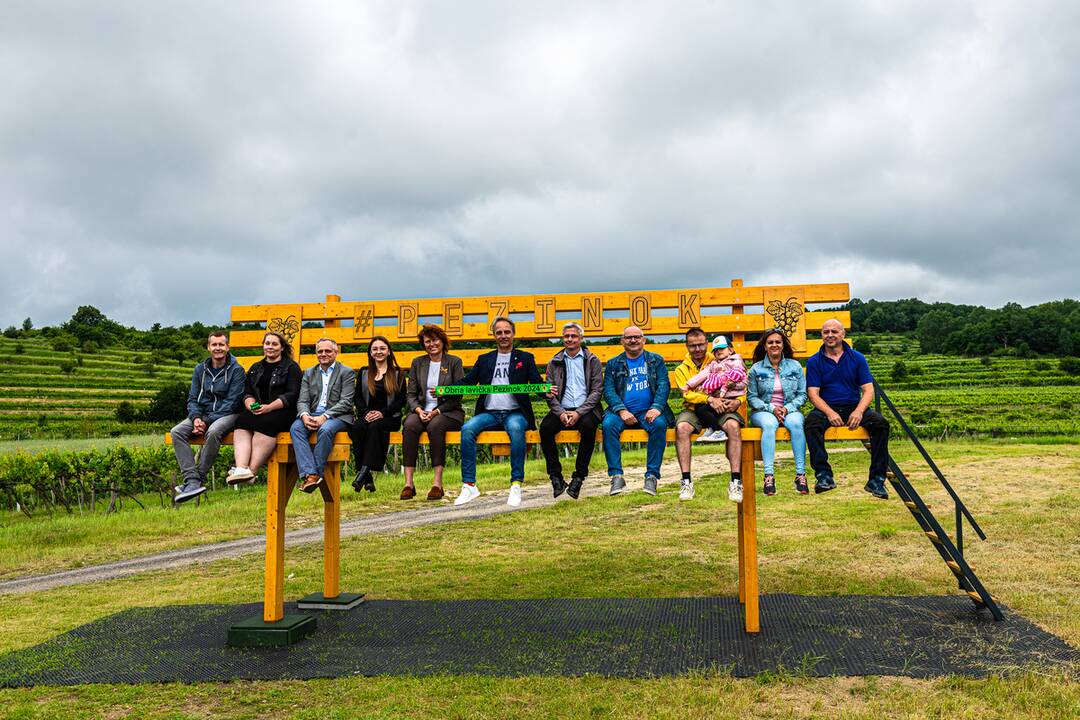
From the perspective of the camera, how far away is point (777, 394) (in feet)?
24.7

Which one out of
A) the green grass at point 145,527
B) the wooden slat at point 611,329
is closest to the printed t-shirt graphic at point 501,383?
the wooden slat at point 611,329

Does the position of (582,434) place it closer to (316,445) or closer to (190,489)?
(316,445)

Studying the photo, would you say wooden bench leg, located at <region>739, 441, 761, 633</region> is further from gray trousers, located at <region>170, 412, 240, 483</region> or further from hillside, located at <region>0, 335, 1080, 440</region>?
hillside, located at <region>0, 335, 1080, 440</region>

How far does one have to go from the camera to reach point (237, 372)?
25.3 ft

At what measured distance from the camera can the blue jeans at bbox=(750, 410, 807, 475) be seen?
7.11 m

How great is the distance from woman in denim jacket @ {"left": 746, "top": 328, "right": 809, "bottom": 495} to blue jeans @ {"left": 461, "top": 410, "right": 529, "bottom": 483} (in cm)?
236

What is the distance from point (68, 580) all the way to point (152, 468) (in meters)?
14.1

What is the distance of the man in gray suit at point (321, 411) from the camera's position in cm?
755

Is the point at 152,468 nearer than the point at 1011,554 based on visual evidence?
No

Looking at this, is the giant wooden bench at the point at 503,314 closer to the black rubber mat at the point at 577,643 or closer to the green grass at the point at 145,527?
the black rubber mat at the point at 577,643

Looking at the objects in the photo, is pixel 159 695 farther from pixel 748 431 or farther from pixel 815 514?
pixel 815 514

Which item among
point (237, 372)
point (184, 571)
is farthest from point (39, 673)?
point (184, 571)

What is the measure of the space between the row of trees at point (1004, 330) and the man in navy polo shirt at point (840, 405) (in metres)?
89.1

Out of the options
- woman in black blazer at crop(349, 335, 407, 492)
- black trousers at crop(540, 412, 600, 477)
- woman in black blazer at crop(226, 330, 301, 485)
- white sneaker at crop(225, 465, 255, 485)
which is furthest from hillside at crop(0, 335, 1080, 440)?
white sneaker at crop(225, 465, 255, 485)
